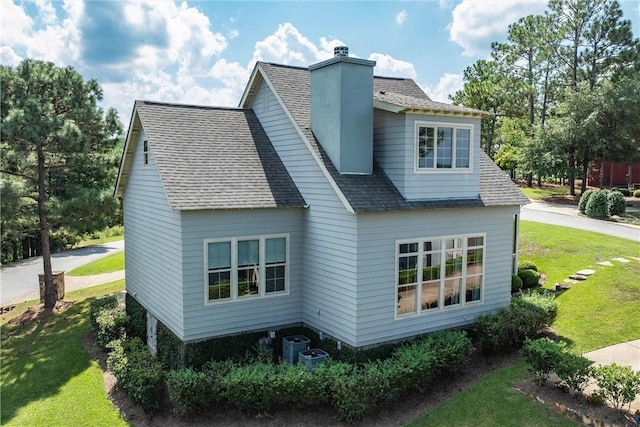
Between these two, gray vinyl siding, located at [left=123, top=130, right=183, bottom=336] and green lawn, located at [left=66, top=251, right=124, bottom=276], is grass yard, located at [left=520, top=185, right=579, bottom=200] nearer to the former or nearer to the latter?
green lawn, located at [left=66, top=251, right=124, bottom=276]

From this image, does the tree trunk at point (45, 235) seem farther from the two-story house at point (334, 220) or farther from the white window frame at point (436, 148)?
the white window frame at point (436, 148)

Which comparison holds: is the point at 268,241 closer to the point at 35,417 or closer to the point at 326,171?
the point at 326,171

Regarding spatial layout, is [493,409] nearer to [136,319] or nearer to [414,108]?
[414,108]

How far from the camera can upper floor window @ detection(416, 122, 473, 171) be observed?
12656mm

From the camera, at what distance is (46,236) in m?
20.9

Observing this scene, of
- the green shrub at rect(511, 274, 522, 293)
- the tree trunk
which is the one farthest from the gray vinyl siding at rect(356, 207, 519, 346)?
the tree trunk

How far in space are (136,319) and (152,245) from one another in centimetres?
341

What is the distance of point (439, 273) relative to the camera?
13023 mm

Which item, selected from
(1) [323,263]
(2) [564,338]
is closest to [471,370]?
(2) [564,338]

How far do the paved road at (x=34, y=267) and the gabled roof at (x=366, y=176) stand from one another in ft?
58.1

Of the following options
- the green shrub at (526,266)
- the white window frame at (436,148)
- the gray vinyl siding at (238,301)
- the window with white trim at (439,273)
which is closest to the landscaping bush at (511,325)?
the window with white trim at (439,273)

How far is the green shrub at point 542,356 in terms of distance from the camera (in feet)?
34.8

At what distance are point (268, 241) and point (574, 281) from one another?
11521 millimetres

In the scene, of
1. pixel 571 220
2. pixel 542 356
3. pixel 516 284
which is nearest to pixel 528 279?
pixel 516 284
